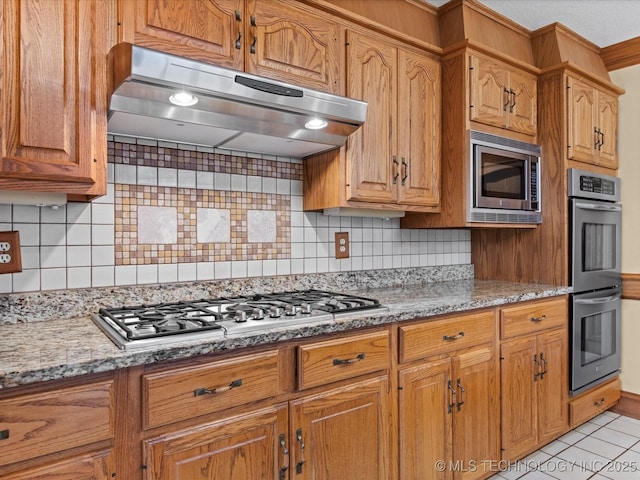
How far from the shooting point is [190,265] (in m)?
1.94

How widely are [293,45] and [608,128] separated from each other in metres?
2.36

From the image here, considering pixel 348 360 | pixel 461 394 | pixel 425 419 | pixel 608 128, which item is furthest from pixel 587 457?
pixel 608 128

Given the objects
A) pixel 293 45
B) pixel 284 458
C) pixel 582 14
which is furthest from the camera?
pixel 582 14

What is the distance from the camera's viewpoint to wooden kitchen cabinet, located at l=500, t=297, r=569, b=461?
220 cm

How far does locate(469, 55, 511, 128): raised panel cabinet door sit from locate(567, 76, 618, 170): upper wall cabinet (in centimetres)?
46

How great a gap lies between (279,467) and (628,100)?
327cm

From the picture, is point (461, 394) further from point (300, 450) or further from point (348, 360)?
point (300, 450)

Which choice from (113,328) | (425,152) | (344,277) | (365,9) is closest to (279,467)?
(113,328)

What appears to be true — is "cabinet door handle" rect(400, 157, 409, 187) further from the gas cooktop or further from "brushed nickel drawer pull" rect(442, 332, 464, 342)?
"brushed nickel drawer pull" rect(442, 332, 464, 342)

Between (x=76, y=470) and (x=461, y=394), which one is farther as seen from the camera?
(x=461, y=394)

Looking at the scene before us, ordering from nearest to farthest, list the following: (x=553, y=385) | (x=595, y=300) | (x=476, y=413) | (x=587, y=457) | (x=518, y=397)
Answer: (x=476, y=413) < (x=518, y=397) < (x=587, y=457) < (x=553, y=385) < (x=595, y=300)

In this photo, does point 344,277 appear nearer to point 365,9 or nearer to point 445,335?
point 445,335

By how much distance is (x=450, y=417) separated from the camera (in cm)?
193

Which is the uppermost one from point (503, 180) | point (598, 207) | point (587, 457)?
point (503, 180)
